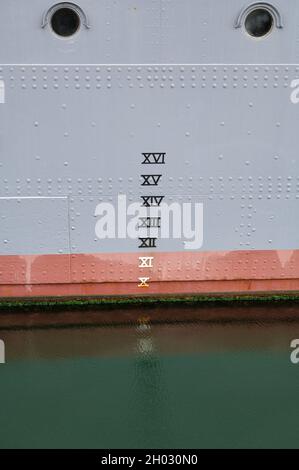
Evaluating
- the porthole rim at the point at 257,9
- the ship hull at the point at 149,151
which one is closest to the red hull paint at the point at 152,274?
the ship hull at the point at 149,151

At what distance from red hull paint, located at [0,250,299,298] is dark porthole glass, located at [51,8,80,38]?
6.87 feet

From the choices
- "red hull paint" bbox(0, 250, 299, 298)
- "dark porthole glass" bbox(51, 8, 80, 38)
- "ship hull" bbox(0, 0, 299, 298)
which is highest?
"dark porthole glass" bbox(51, 8, 80, 38)

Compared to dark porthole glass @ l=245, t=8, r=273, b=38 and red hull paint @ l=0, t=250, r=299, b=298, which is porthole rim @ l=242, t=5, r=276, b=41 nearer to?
dark porthole glass @ l=245, t=8, r=273, b=38

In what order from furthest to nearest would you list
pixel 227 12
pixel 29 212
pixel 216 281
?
pixel 216 281
pixel 29 212
pixel 227 12

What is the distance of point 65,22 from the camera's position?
16.3ft

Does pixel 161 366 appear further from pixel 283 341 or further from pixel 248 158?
pixel 248 158

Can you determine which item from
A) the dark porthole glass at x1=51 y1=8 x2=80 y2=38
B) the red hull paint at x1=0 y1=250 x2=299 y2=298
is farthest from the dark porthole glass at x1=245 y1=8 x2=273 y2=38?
the red hull paint at x1=0 y1=250 x2=299 y2=298

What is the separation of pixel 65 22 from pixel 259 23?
5.77 ft

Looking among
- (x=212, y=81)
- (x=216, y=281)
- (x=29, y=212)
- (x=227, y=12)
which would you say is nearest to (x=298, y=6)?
(x=227, y=12)

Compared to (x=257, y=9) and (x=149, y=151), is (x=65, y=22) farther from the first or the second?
(x=257, y=9)

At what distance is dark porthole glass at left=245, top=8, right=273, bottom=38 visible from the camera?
5035 millimetres

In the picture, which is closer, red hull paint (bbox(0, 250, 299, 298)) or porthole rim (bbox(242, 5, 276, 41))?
porthole rim (bbox(242, 5, 276, 41))

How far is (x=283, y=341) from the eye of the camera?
564 cm

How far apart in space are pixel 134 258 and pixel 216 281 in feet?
2.96
